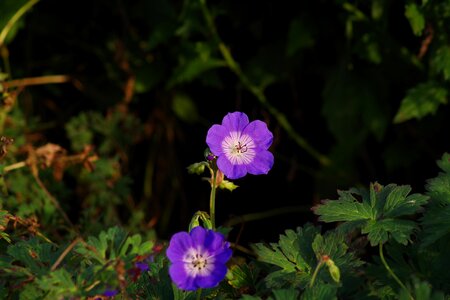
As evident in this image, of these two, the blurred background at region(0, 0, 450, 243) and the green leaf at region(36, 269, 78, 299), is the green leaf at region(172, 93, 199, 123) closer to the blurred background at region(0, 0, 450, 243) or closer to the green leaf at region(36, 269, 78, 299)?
the blurred background at region(0, 0, 450, 243)

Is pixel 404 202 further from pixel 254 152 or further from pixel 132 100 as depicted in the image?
pixel 132 100

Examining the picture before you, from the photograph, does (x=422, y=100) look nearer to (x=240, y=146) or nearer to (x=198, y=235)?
(x=240, y=146)

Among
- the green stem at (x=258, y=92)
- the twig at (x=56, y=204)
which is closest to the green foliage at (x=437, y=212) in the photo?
the twig at (x=56, y=204)

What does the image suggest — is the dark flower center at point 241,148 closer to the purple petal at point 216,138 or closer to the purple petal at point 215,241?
the purple petal at point 216,138

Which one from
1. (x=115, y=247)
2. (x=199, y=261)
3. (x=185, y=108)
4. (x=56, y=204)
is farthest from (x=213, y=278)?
(x=185, y=108)

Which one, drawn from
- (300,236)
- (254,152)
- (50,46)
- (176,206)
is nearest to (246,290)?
(300,236)
